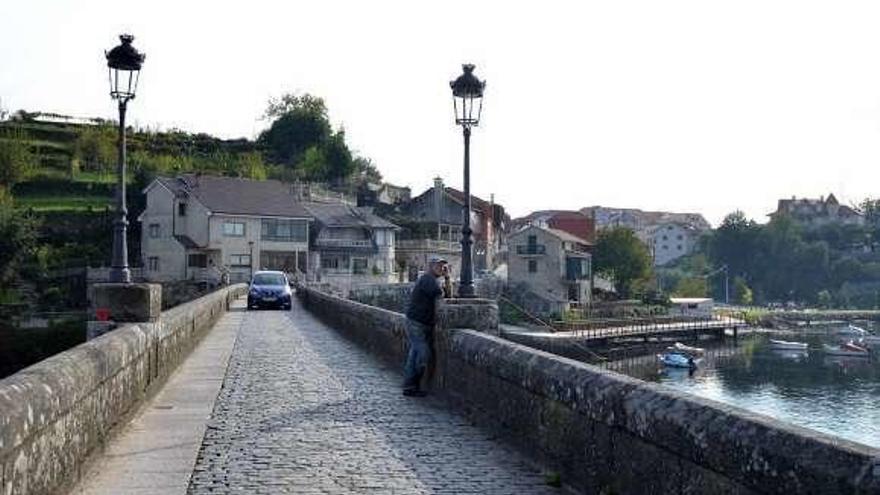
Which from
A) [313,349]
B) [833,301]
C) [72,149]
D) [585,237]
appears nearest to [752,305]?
[833,301]

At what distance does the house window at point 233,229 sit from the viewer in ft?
273

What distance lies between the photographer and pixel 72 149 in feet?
364

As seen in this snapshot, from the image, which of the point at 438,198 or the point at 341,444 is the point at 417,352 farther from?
the point at 438,198

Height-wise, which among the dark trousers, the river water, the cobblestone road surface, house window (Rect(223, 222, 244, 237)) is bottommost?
the river water

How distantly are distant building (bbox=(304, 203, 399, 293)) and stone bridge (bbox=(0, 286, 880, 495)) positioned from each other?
254 feet

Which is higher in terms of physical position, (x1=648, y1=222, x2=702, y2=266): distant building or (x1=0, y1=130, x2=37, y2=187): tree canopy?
(x1=0, y1=130, x2=37, y2=187): tree canopy

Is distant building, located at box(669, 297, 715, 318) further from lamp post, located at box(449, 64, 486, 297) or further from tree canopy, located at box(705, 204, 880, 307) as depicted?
lamp post, located at box(449, 64, 486, 297)

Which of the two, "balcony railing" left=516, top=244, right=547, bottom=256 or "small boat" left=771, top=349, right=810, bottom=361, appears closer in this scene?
"small boat" left=771, top=349, right=810, bottom=361

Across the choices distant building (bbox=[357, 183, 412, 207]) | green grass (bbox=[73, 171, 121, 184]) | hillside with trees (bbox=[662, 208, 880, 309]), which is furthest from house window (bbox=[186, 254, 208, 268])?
hillside with trees (bbox=[662, 208, 880, 309])

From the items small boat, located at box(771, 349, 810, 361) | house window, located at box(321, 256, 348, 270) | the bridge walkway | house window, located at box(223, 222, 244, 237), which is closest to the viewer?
the bridge walkway

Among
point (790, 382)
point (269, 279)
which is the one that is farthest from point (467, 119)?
point (790, 382)

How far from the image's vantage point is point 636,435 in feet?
18.0

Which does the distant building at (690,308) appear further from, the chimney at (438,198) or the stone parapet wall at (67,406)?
the stone parapet wall at (67,406)

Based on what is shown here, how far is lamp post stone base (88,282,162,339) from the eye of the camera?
1115 cm
